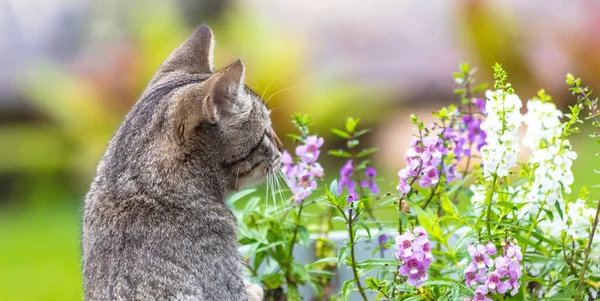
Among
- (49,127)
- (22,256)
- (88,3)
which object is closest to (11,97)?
(49,127)

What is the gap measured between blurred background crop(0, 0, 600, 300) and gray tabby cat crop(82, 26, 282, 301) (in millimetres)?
2787

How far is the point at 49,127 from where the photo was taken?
5.38 m

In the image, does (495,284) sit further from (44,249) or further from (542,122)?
(44,249)

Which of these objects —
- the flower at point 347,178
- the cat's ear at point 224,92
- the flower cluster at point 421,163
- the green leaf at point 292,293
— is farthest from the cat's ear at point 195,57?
the flower cluster at point 421,163

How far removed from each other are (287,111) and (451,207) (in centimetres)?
333

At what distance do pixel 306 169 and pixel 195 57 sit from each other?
39 centimetres

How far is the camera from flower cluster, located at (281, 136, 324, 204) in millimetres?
1837

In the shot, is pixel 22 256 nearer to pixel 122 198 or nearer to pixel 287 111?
pixel 287 111

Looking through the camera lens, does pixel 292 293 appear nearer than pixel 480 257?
No

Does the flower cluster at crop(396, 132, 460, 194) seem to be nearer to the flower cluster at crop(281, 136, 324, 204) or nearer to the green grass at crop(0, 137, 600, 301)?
the flower cluster at crop(281, 136, 324, 204)

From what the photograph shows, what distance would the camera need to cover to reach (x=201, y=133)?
1.74 metres

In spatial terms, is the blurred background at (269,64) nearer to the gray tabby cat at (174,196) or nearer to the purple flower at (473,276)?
the gray tabby cat at (174,196)

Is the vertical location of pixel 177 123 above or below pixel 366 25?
below

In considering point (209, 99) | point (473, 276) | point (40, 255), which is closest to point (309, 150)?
point (209, 99)
